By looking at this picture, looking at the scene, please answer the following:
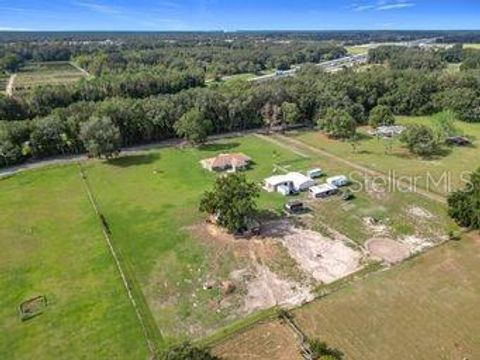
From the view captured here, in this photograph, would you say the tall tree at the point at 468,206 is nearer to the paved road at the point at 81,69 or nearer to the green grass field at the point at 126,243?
the green grass field at the point at 126,243

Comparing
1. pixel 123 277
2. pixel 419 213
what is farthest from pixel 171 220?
pixel 419 213

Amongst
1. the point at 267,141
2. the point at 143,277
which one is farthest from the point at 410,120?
the point at 143,277

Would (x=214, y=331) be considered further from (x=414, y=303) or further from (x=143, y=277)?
(x=414, y=303)

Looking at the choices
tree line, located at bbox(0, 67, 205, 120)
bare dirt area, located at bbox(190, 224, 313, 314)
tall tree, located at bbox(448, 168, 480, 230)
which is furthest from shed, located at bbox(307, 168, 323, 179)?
tree line, located at bbox(0, 67, 205, 120)

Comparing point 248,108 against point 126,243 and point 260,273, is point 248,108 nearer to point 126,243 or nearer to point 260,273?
point 126,243

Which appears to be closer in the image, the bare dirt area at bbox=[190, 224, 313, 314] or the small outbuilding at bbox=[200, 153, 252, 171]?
the bare dirt area at bbox=[190, 224, 313, 314]

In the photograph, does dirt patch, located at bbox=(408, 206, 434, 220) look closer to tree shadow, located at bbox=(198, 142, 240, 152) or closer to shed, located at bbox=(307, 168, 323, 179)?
shed, located at bbox=(307, 168, 323, 179)
